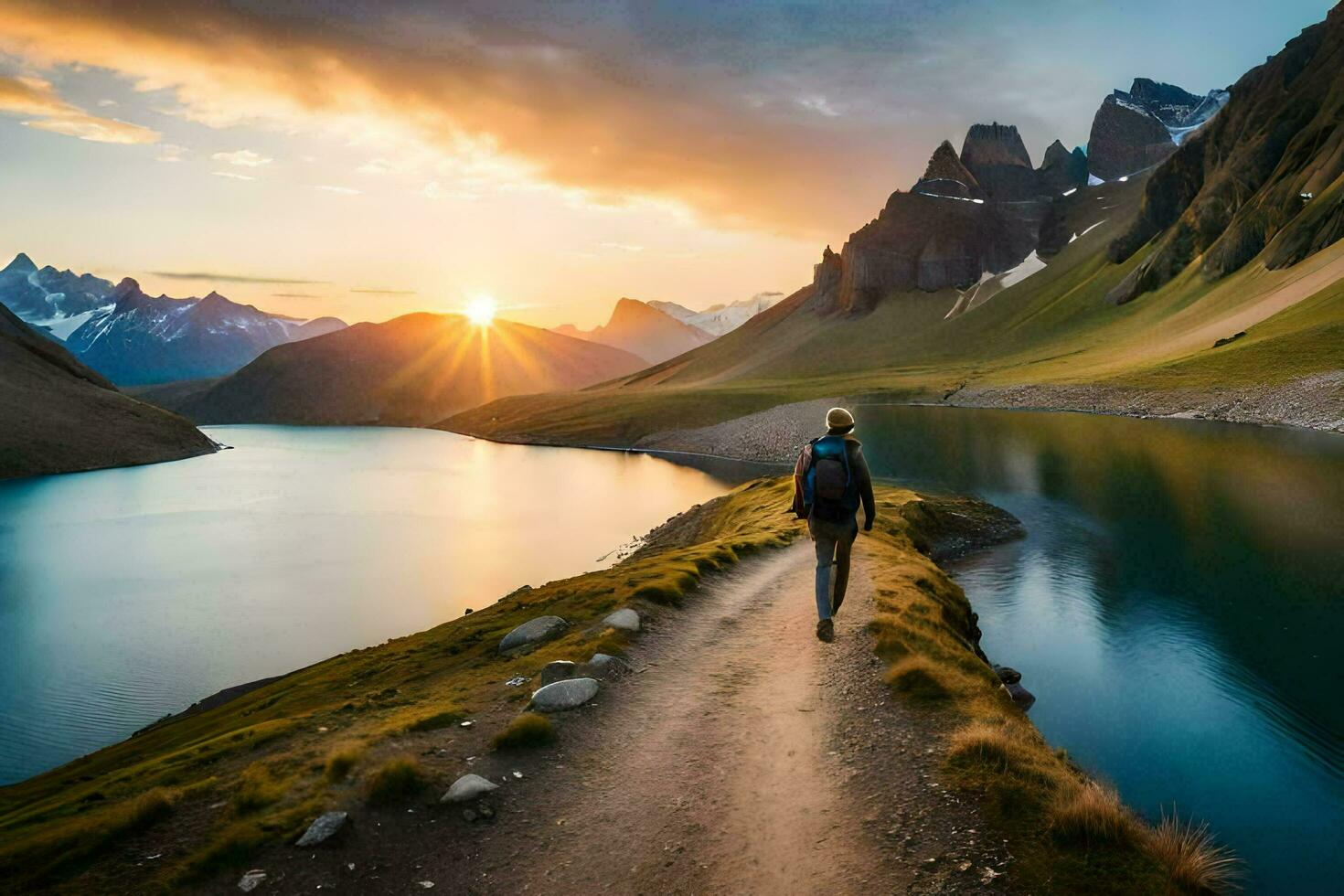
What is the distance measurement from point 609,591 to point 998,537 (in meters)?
34.5

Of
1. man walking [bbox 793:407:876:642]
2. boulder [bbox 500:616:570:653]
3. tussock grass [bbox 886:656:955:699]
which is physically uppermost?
man walking [bbox 793:407:876:642]

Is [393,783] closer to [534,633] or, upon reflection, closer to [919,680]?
[534,633]

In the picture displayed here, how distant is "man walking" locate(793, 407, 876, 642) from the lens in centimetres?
1728

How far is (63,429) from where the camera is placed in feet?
559

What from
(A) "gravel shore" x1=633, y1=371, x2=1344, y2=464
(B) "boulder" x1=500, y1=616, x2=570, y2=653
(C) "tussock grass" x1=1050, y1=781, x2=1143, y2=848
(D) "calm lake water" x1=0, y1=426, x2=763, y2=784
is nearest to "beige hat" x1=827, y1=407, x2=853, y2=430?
(C) "tussock grass" x1=1050, y1=781, x2=1143, y2=848

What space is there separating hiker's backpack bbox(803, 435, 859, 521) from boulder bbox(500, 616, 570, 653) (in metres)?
8.64

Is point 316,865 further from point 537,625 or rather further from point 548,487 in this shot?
point 548,487

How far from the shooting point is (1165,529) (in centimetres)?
4775

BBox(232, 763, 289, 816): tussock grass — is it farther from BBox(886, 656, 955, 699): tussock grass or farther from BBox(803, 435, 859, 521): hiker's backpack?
BBox(803, 435, 859, 521): hiker's backpack

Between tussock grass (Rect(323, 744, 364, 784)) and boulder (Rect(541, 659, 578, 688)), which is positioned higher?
tussock grass (Rect(323, 744, 364, 784))

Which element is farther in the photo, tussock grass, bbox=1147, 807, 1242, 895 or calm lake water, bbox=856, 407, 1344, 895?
calm lake water, bbox=856, 407, 1344, 895

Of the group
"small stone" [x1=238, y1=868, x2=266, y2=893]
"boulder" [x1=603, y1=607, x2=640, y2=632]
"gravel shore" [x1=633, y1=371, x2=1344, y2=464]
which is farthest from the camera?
"gravel shore" [x1=633, y1=371, x2=1344, y2=464]

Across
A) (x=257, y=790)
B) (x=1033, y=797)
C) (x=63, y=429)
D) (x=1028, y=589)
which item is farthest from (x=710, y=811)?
(x=63, y=429)

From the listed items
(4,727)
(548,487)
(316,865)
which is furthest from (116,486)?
(316,865)
